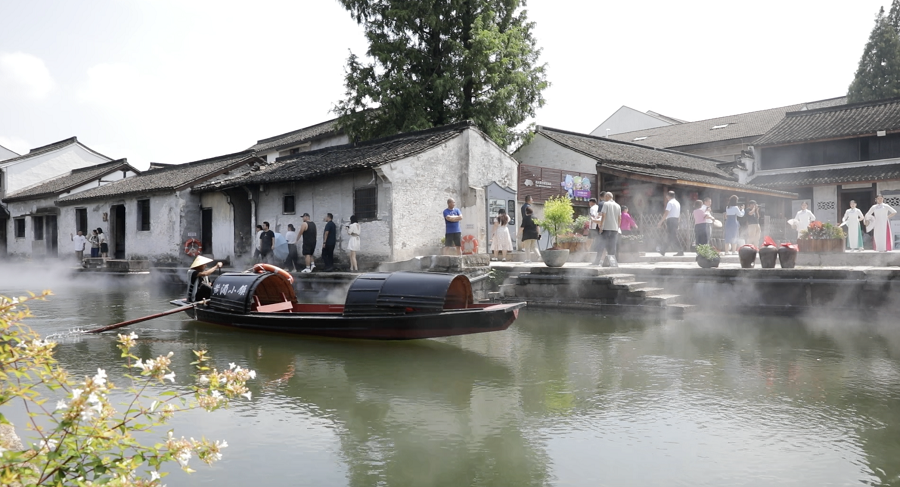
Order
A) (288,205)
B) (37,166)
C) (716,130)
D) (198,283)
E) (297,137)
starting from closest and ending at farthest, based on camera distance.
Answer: (198,283), (288,205), (297,137), (716,130), (37,166)

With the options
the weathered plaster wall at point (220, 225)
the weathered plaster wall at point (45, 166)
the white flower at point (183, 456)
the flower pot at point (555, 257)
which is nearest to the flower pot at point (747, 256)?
the flower pot at point (555, 257)

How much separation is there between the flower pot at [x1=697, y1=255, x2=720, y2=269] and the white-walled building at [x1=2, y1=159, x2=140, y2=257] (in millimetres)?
→ 26457

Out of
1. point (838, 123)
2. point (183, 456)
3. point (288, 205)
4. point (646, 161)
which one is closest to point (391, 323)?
point (183, 456)

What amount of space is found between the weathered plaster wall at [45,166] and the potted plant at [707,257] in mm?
35922

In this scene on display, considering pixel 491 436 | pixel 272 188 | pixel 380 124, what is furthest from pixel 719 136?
pixel 491 436

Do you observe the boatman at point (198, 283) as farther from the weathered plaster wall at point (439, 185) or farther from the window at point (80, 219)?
the window at point (80, 219)

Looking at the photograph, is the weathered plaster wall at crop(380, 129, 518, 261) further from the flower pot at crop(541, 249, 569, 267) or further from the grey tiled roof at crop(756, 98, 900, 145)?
the grey tiled roof at crop(756, 98, 900, 145)

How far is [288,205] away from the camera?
19797mm

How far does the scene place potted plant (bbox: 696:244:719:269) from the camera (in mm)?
11828

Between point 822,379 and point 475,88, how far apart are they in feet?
56.1

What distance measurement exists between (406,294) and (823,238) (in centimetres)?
837

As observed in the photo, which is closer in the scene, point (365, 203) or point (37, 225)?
point (365, 203)

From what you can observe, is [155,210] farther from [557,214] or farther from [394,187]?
[557,214]

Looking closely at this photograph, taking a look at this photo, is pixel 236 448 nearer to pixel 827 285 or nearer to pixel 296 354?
pixel 296 354
